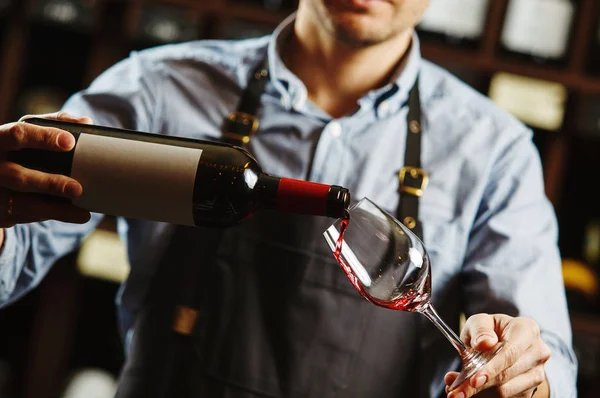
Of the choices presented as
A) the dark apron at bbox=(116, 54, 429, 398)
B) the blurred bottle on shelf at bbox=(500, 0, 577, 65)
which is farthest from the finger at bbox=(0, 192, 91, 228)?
the blurred bottle on shelf at bbox=(500, 0, 577, 65)

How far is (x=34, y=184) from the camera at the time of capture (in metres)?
0.73

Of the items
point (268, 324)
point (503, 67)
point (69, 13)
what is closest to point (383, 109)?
point (268, 324)

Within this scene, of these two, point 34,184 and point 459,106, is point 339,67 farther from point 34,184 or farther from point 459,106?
point 34,184

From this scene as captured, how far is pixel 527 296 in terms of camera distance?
1002 mm

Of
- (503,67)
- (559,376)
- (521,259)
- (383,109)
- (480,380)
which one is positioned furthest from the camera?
(503,67)

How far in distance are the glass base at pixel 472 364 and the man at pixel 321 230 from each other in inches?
10.1

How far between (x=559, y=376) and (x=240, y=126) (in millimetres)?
598

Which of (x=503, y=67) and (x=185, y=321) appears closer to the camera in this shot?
(x=185, y=321)

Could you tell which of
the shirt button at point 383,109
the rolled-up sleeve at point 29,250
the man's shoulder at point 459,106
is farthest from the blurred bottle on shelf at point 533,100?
the rolled-up sleeve at point 29,250

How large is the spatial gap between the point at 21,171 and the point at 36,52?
1663 mm

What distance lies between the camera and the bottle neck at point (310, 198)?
0.71m

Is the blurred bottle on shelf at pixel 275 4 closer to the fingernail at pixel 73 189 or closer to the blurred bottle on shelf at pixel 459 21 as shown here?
the blurred bottle on shelf at pixel 459 21

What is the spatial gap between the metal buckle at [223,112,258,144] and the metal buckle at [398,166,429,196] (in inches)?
9.8

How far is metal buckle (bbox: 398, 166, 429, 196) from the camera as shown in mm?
1088
